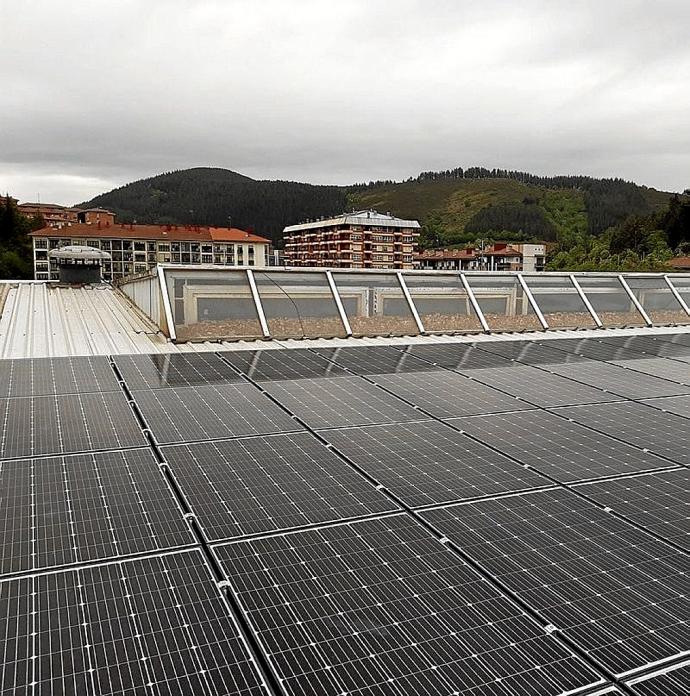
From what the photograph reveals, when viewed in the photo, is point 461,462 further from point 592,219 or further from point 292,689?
point 592,219

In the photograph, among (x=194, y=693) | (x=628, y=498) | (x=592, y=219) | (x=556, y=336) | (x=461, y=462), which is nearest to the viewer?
(x=194, y=693)

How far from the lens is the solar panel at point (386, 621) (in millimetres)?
2846

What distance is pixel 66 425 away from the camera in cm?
635

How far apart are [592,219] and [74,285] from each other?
147 metres

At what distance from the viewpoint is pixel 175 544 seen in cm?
401

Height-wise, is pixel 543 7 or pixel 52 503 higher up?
pixel 543 7

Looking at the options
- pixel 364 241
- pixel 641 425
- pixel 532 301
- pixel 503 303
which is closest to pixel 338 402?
pixel 641 425

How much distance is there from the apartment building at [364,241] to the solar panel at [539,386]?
108 meters

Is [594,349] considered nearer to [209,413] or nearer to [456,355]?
[456,355]

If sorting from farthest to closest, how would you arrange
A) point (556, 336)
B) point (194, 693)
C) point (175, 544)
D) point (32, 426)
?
point (556, 336) < point (32, 426) < point (175, 544) < point (194, 693)

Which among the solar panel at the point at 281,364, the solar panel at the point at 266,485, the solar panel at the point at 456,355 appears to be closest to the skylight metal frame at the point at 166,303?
the solar panel at the point at 281,364

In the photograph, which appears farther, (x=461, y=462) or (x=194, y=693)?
(x=461, y=462)

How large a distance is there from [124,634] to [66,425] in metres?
3.81

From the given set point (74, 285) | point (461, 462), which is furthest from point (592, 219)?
point (461, 462)
